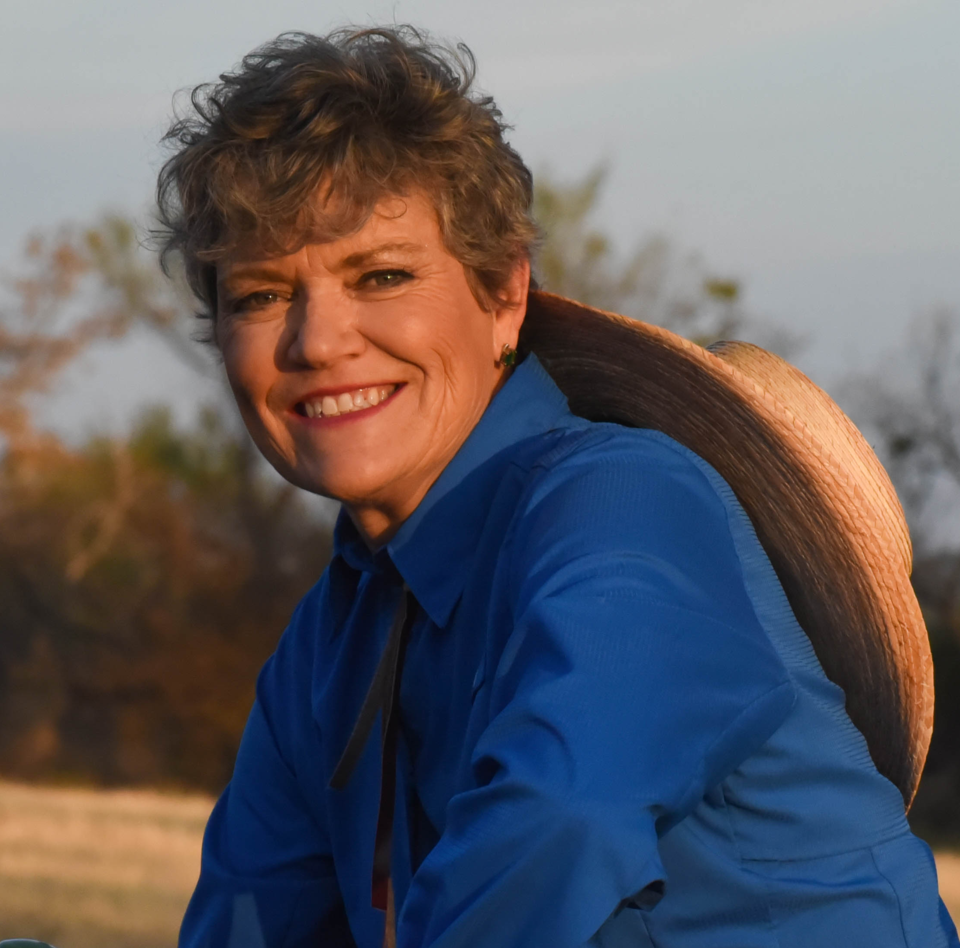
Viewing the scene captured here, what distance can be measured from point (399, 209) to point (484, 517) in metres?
0.46

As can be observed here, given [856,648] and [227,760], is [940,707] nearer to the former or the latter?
[227,760]

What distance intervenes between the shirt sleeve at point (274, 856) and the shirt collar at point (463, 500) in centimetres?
45

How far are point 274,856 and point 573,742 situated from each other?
123cm

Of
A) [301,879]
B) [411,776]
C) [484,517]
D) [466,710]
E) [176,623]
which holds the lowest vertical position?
[176,623]

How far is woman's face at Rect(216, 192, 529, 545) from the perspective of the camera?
1.92 metres

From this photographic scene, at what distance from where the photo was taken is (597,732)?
1.28m

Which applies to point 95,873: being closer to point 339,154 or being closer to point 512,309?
point 512,309

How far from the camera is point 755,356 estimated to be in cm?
201

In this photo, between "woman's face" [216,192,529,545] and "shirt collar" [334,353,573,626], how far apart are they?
0.18 feet

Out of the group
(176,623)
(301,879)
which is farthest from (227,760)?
(301,879)

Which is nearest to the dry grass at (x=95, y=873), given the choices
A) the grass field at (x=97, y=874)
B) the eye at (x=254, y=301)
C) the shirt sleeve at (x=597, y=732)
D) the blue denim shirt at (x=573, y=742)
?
the grass field at (x=97, y=874)

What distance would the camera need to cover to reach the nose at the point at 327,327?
6.29 ft

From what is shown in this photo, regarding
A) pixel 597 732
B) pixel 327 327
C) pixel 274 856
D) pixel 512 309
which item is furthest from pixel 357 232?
pixel 274 856

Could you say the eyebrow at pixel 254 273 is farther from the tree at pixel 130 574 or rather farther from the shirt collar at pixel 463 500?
the tree at pixel 130 574
